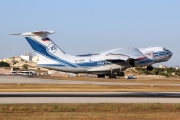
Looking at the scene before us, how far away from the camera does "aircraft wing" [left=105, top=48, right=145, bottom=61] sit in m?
83.4

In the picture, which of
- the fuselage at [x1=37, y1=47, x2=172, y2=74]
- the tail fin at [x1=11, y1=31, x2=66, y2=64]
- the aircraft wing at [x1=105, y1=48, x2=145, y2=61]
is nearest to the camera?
the tail fin at [x1=11, y1=31, x2=66, y2=64]

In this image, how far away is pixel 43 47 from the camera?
265 feet

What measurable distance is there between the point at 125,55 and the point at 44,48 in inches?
649

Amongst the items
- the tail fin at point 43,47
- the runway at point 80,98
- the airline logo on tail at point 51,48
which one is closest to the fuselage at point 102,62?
the tail fin at point 43,47

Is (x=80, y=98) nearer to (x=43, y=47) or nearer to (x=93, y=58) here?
(x=43, y=47)

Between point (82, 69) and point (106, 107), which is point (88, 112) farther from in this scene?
point (82, 69)

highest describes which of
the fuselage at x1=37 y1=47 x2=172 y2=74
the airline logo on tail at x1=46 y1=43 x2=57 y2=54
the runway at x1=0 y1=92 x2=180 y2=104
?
the airline logo on tail at x1=46 y1=43 x2=57 y2=54

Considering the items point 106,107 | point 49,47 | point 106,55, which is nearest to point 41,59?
point 49,47

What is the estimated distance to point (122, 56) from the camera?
3351 inches

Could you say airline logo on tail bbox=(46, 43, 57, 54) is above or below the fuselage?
above

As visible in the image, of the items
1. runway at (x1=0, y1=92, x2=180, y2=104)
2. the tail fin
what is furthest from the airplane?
runway at (x1=0, y1=92, x2=180, y2=104)

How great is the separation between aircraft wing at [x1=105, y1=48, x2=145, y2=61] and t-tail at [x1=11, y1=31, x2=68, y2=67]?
9.72 metres

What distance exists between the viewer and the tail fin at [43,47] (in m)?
79.6

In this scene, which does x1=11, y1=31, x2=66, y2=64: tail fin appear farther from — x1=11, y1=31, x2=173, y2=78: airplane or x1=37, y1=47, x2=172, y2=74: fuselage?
x1=37, y1=47, x2=172, y2=74: fuselage
